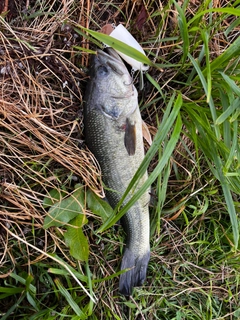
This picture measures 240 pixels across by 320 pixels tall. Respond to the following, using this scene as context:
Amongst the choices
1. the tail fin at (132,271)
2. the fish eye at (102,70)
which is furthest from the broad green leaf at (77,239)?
the fish eye at (102,70)

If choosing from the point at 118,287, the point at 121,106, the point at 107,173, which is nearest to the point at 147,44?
the point at 121,106

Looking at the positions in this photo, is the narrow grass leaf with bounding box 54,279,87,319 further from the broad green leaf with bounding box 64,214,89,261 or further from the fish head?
the fish head

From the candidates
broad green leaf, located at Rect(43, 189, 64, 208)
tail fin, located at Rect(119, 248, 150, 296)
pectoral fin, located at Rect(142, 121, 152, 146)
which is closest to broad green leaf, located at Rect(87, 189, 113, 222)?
broad green leaf, located at Rect(43, 189, 64, 208)

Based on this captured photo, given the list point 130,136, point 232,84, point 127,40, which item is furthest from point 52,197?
point 232,84

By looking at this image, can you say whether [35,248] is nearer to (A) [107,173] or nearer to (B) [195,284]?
(A) [107,173]

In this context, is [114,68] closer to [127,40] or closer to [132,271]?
[127,40]

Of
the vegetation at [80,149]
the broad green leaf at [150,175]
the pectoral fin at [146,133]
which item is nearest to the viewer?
the broad green leaf at [150,175]

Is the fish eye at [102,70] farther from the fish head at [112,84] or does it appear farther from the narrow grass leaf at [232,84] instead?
the narrow grass leaf at [232,84]
